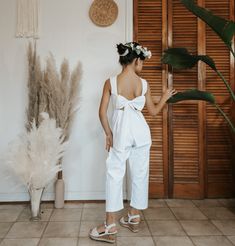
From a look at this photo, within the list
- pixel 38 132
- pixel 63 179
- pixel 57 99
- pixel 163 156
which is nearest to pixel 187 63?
pixel 163 156

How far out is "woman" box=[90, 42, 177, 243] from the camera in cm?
227

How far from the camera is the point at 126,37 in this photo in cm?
309

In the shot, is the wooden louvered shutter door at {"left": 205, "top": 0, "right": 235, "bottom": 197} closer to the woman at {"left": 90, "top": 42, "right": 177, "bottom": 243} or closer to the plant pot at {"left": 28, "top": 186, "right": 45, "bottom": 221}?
the woman at {"left": 90, "top": 42, "right": 177, "bottom": 243}

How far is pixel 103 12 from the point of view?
10.0ft

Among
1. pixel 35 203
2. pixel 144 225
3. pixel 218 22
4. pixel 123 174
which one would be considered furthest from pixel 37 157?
pixel 218 22

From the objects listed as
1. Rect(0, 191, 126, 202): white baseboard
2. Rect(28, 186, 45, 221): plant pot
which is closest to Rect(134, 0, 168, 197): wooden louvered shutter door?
Rect(0, 191, 126, 202): white baseboard

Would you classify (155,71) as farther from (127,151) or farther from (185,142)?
(127,151)

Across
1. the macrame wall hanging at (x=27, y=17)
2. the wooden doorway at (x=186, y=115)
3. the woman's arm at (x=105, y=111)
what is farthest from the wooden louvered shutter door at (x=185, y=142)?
the macrame wall hanging at (x=27, y=17)

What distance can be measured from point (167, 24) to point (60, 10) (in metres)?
1.15

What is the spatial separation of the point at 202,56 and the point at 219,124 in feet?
3.05

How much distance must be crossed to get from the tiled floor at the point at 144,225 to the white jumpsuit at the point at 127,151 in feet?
0.92

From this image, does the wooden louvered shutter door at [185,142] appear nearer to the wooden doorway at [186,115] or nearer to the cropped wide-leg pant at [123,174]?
the wooden doorway at [186,115]

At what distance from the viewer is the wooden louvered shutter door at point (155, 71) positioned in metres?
3.13

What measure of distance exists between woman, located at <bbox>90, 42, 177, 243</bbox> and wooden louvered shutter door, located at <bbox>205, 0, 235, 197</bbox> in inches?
43.1
